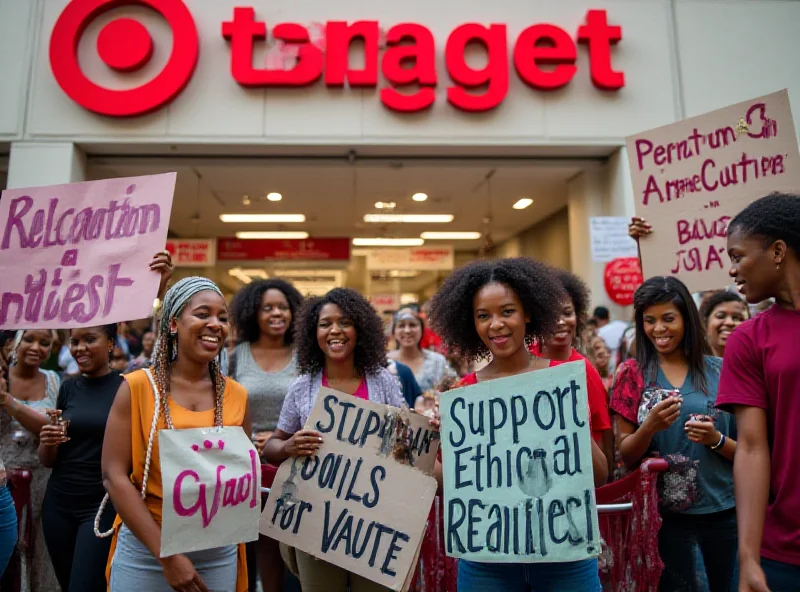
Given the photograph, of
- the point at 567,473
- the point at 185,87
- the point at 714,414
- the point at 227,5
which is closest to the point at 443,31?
the point at 227,5

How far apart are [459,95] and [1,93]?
6102 mm

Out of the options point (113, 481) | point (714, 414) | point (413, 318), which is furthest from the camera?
point (413, 318)

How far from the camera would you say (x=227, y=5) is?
7.91 meters

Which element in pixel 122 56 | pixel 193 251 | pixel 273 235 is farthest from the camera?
pixel 273 235

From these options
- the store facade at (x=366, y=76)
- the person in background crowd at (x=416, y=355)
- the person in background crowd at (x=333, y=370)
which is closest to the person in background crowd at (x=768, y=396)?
the person in background crowd at (x=333, y=370)

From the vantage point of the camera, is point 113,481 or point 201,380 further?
point 201,380

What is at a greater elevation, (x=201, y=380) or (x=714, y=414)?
(x=201, y=380)

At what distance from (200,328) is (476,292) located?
3.90ft

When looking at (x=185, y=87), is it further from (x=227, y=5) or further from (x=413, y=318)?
(x=413, y=318)

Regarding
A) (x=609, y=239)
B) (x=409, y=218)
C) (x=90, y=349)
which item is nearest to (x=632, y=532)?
(x=90, y=349)

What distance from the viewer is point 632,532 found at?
2.58 metres

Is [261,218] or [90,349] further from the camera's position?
[261,218]

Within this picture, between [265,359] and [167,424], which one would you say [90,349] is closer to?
[265,359]

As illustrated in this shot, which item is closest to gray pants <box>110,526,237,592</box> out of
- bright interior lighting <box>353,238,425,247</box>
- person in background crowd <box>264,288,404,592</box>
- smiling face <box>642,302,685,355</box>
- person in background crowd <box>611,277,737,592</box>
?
person in background crowd <box>264,288,404,592</box>
